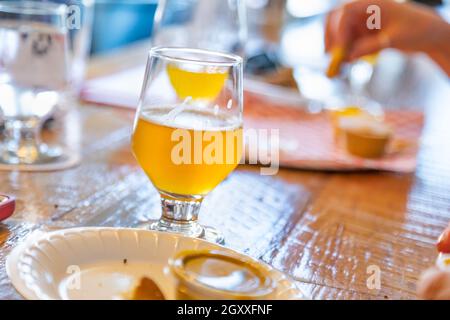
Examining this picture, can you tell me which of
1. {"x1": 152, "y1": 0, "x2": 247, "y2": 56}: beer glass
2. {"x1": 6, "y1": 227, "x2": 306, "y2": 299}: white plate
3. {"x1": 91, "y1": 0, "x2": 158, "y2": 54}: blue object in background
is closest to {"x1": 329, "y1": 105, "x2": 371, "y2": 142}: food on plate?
{"x1": 152, "y1": 0, "x2": 247, "y2": 56}: beer glass

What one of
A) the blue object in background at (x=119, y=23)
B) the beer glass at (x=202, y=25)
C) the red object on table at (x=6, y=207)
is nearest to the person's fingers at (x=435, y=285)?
the red object on table at (x=6, y=207)

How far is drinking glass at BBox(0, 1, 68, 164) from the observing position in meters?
0.95

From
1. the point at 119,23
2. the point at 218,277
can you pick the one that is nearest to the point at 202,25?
the point at 218,277

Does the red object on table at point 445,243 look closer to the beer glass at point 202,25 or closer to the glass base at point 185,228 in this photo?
the glass base at point 185,228

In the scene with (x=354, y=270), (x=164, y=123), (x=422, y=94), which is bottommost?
(x=422, y=94)

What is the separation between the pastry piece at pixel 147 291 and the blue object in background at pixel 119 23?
110 inches

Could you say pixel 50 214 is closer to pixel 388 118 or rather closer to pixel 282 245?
pixel 282 245

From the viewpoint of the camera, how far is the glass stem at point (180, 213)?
0.74 m

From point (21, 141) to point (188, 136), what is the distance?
43 cm

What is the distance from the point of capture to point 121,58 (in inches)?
77.5

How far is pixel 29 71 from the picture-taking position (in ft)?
3.15

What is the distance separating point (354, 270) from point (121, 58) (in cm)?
139

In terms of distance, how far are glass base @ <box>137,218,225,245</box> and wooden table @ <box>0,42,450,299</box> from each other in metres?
0.03
